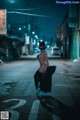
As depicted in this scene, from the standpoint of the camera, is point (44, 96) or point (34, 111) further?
point (44, 96)

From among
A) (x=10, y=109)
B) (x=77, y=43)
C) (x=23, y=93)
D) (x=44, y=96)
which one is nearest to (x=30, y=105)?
(x=10, y=109)

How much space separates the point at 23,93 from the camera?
1384 centimetres

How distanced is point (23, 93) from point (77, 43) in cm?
3512

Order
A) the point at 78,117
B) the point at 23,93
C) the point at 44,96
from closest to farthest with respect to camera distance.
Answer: the point at 78,117 < the point at 44,96 < the point at 23,93


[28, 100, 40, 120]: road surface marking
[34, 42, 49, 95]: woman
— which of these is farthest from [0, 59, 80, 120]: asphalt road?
[34, 42, 49, 95]: woman

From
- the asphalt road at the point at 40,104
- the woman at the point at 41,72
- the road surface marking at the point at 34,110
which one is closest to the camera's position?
the road surface marking at the point at 34,110

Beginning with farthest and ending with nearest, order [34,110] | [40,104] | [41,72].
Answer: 1. [41,72]
2. [40,104]
3. [34,110]

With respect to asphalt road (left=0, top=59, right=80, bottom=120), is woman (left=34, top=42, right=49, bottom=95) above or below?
above

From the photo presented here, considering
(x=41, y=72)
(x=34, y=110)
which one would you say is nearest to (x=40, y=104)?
(x=34, y=110)

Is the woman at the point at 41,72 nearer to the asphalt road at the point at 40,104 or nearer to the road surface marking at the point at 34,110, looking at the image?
the asphalt road at the point at 40,104

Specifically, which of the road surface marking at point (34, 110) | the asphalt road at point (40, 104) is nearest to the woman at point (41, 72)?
the asphalt road at point (40, 104)

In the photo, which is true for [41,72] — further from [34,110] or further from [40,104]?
[34,110]

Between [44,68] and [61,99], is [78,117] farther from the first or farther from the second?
[44,68]

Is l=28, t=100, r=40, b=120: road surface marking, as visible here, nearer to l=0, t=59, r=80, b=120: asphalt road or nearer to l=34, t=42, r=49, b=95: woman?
l=0, t=59, r=80, b=120: asphalt road
